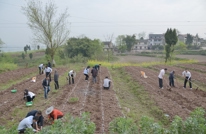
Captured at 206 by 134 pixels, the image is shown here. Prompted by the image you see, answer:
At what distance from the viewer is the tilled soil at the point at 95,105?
28.3 ft

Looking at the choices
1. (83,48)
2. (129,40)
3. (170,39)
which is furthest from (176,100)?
(129,40)

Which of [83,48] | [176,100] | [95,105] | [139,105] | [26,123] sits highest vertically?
[83,48]

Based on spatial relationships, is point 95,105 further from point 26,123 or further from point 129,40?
point 129,40

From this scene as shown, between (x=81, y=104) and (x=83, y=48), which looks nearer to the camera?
(x=81, y=104)

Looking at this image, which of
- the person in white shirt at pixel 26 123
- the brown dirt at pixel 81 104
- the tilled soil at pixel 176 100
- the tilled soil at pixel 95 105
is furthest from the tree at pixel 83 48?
the person in white shirt at pixel 26 123

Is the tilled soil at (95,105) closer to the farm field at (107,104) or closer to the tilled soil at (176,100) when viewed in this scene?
the farm field at (107,104)

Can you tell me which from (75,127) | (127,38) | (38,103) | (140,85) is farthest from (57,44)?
(127,38)

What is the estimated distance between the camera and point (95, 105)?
424 inches

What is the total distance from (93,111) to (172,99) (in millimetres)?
5106

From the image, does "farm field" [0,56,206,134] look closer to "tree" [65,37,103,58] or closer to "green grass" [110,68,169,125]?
"green grass" [110,68,169,125]

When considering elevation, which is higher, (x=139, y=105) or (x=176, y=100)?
(x=176, y=100)

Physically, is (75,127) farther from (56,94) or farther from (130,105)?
(56,94)

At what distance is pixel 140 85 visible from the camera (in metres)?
16.0

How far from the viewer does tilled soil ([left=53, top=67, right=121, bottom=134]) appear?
28.3 ft
